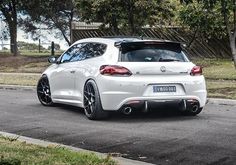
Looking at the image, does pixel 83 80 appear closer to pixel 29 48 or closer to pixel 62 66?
pixel 62 66

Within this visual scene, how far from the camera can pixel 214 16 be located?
2148cm

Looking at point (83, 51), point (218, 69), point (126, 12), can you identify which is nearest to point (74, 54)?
point (83, 51)

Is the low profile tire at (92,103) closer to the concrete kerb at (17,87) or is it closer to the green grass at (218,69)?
the concrete kerb at (17,87)

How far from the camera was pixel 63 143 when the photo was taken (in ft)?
26.9

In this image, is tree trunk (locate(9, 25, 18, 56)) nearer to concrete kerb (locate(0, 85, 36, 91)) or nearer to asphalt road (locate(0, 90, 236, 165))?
concrete kerb (locate(0, 85, 36, 91))

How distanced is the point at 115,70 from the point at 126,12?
1370 centimetres

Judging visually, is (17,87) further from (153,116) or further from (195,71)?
(195,71)

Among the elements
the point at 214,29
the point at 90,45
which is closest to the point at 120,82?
the point at 90,45

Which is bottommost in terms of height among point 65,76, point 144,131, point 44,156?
point 144,131

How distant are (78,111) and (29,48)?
33358mm

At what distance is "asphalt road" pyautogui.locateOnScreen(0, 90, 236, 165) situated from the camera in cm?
735

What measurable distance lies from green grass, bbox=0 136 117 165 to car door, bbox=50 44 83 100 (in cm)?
403

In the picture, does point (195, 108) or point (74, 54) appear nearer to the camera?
point (195, 108)

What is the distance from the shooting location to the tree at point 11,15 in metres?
31.8
